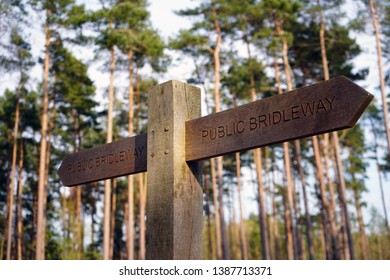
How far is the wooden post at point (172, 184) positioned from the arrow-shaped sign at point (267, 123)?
90 mm

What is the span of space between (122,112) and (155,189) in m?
25.2

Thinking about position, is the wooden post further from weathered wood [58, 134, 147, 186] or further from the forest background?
the forest background

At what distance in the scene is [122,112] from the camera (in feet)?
89.6

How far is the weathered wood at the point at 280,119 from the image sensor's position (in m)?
1.98

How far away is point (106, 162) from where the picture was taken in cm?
292

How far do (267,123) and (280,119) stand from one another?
0.07m

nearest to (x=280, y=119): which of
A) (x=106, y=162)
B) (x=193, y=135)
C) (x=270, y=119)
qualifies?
(x=270, y=119)

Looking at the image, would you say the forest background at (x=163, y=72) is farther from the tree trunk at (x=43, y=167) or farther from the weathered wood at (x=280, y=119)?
the weathered wood at (x=280, y=119)

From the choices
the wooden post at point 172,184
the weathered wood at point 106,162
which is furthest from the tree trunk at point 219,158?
the wooden post at point 172,184

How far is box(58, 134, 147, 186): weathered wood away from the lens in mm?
2723

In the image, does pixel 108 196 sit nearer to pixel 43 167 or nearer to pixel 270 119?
pixel 43 167

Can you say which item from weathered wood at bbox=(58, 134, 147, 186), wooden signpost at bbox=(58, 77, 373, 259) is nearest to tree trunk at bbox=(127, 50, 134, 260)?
weathered wood at bbox=(58, 134, 147, 186)

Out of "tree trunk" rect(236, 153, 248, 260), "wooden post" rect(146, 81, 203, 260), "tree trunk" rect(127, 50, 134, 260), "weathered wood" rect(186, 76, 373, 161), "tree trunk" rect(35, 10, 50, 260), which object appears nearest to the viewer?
"weathered wood" rect(186, 76, 373, 161)
